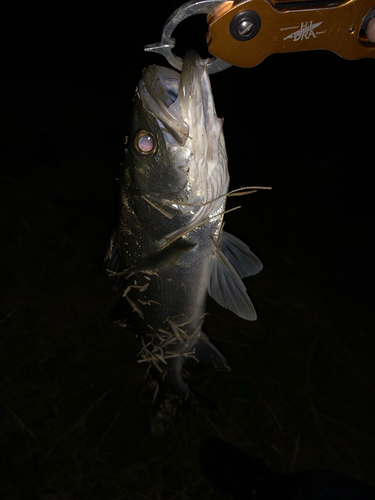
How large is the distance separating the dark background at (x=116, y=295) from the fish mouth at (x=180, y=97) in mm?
1699

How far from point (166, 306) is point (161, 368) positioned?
2.21 feet

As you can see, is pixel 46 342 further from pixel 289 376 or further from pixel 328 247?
pixel 328 247

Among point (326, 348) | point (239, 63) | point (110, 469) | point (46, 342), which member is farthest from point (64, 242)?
point (326, 348)

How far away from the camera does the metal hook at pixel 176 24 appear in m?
1.03

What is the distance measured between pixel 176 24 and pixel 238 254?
110 centimetres

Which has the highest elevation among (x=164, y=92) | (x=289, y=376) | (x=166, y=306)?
(x=164, y=92)

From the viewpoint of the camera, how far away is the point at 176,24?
3.55 feet

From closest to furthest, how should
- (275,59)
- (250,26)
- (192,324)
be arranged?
1. (250,26)
2. (192,324)
3. (275,59)

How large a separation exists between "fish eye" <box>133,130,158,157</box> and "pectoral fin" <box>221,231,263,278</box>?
25.7 inches

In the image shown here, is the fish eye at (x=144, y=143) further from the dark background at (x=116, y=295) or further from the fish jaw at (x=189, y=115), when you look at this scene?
the dark background at (x=116, y=295)

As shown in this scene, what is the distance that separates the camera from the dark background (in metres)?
2.74

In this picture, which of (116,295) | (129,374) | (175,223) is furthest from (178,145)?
(129,374)

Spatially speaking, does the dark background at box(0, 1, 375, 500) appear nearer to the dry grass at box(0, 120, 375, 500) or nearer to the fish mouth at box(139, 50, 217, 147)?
the dry grass at box(0, 120, 375, 500)

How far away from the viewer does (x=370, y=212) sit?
2.88 meters
